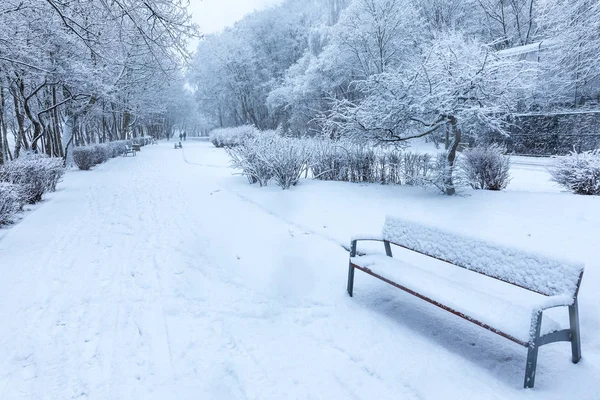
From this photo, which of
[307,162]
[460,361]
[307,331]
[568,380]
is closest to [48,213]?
[307,162]

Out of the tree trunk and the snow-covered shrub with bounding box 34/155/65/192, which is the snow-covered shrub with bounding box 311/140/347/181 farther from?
the snow-covered shrub with bounding box 34/155/65/192

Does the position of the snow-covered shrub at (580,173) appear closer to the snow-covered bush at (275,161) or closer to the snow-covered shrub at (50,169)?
the snow-covered bush at (275,161)

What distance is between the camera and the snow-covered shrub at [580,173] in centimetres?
753

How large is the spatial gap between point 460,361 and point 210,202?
7243mm

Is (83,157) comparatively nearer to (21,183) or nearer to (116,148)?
(116,148)

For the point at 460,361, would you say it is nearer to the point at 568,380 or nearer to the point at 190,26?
the point at 568,380

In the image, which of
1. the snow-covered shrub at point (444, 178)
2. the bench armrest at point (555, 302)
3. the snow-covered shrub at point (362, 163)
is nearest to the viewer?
the bench armrest at point (555, 302)

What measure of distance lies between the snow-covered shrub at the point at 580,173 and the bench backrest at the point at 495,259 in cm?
627

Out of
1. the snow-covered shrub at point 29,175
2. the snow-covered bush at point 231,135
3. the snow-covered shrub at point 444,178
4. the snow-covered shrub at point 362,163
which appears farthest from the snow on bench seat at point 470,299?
the snow-covered bush at point 231,135

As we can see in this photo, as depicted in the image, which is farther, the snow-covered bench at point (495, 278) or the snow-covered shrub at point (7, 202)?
the snow-covered shrub at point (7, 202)

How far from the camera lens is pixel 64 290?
13.7 feet

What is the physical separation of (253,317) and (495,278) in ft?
7.46

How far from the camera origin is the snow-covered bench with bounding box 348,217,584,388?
2.36m

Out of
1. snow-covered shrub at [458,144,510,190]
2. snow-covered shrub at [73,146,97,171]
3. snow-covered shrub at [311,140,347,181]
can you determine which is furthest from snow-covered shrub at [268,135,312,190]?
snow-covered shrub at [73,146,97,171]
